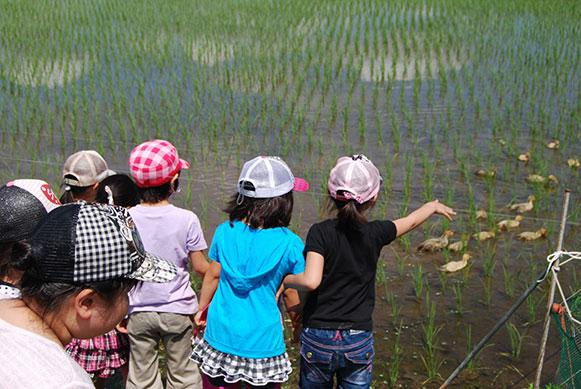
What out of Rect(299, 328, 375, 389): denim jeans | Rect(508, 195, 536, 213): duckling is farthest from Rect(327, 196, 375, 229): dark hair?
Rect(508, 195, 536, 213): duckling

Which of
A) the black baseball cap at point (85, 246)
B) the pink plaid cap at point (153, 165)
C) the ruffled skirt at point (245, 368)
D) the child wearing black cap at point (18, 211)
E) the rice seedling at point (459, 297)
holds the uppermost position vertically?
the black baseball cap at point (85, 246)

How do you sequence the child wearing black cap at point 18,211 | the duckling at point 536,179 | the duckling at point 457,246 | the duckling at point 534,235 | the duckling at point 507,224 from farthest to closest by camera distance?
the duckling at point 536,179, the duckling at point 507,224, the duckling at point 534,235, the duckling at point 457,246, the child wearing black cap at point 18,211

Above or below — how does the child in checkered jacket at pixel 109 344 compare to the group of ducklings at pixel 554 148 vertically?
above

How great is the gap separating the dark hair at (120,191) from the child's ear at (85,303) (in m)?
1.32

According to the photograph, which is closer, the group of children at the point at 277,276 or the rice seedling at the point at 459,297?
the group of children at the point at 277,276

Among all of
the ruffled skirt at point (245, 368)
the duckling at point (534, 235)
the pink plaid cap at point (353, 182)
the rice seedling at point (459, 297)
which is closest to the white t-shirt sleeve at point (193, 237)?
the ruffled skirt at point (245, 368)

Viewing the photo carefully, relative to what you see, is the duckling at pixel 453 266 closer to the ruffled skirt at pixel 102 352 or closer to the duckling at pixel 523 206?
the duckling at pixel 523 206

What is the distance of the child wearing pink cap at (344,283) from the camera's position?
87.4 inches

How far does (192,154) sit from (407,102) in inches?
94.6

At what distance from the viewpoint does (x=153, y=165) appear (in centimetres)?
241

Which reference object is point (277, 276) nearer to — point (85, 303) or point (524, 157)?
point (85, 303)

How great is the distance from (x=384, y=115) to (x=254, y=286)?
15.8 ft

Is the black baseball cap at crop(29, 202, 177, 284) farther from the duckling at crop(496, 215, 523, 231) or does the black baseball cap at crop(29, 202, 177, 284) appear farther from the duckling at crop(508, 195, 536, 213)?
the duckling at crop(508, 195, 536, 213)

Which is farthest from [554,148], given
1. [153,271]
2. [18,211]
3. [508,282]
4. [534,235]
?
[153,271]
